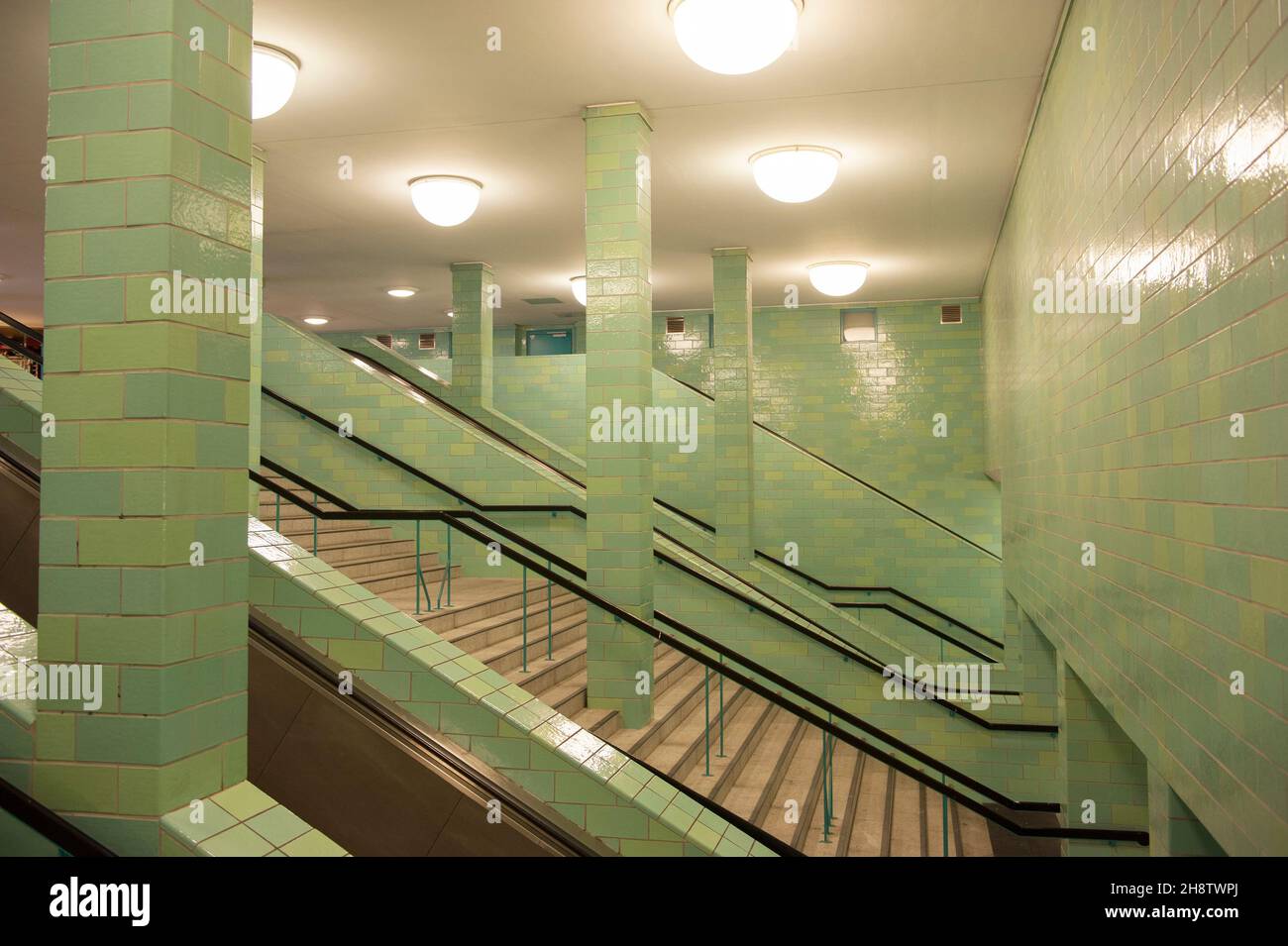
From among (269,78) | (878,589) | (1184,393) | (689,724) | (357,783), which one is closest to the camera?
(1184,393)

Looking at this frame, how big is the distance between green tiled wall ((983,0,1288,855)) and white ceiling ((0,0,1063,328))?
1.10 meters

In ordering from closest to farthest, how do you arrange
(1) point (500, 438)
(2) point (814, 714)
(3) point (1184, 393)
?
(3) point (1184, 393), (2) point (814, 714), (1) point (500, 438)

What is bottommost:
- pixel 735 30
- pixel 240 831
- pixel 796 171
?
pixel 240 831

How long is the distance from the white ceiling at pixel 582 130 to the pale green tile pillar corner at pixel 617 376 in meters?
0.39

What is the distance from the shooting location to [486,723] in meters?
4.76

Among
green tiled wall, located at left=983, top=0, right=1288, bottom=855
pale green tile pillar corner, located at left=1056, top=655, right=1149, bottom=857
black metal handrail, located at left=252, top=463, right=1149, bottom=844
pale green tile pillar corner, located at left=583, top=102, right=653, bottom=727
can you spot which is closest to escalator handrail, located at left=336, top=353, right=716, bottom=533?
pale green tile pillar corner, located at left=583, top=102, right=653, bottom=727

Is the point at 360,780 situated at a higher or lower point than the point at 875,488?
lower

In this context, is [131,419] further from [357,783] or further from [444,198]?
[444,198]

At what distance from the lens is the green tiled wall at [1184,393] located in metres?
2.36

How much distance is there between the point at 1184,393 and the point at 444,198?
607 centimetres

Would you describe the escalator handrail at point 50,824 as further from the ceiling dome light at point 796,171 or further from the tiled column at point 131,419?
the ceiling dome light at point 796,171

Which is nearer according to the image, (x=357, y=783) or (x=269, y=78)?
(x=357, y=783)

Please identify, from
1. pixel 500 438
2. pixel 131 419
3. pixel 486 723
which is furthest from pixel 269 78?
pixel 500 438

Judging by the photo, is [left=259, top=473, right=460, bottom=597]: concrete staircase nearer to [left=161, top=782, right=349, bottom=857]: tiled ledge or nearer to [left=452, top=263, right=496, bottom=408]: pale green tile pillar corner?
[left=452, top=263, right=496, bottom=408]: pale green tile pillar corner
